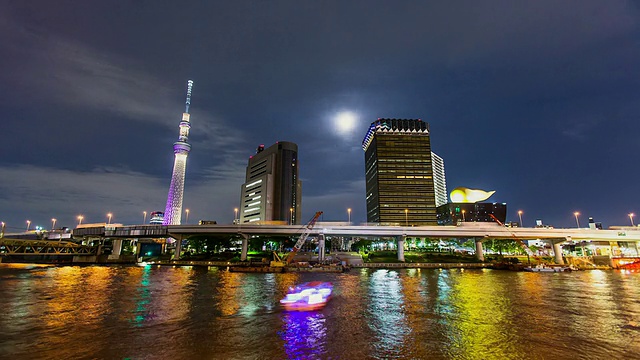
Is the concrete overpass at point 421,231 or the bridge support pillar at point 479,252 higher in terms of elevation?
the concrete overpass at point 421,231

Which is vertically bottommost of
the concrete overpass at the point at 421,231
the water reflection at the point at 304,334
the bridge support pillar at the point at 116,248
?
the water reflection at the point at 304,334

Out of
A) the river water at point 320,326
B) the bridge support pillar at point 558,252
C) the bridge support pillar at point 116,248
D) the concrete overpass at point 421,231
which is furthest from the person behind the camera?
the bridge support pillar at point 116,248

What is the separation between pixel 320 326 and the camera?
25.8 m

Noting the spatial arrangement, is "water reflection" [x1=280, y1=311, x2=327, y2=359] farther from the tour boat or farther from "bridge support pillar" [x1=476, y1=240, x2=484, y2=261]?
"bridge support pillar" [x1=476, y1=240, x2=484, y2=261]

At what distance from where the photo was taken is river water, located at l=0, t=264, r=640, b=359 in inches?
765

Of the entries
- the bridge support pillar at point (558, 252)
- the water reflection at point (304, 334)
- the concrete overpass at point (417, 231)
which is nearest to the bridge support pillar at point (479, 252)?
the concrete overpass at point (417, 231)

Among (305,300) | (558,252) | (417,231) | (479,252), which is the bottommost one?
(305,300)

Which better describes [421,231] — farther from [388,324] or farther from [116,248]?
[116,248]

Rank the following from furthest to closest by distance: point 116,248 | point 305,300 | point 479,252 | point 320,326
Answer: point 116,248, point 479,252, point 305,300, point 320,326

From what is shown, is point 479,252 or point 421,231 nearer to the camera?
point 421,231

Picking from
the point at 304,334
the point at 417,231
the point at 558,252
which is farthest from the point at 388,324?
the point at 558,252

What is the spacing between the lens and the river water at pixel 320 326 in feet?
63.8

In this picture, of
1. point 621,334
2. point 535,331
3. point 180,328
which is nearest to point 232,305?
point 180,328

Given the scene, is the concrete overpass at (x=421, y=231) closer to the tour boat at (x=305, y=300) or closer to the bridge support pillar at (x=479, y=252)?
the bridge support pillar at (x=479, y=252)
